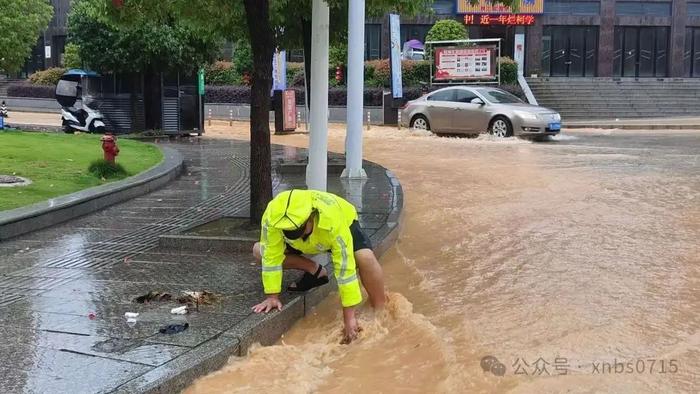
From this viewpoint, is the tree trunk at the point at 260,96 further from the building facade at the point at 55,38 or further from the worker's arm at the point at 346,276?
the building facade at the point at 55,38

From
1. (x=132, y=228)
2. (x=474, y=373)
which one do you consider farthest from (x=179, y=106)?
(x=474, y=373)

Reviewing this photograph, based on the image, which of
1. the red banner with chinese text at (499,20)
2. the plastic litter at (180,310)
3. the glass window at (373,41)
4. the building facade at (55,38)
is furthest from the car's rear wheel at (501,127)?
the building facade at (55,38)

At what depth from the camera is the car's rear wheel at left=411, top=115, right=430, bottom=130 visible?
21547 mm

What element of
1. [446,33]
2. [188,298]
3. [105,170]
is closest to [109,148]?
[105,170]

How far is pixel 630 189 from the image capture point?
35.9 feet

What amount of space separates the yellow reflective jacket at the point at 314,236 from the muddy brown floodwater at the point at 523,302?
15.3 inches

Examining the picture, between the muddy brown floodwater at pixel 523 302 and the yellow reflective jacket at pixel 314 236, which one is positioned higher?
the yellow reflective jacket at pixel 314 236

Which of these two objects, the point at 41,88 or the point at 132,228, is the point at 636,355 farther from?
the point at 41,88

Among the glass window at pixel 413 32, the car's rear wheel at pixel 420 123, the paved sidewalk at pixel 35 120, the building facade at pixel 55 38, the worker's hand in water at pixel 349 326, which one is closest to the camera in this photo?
the worker's hand in water at pixel 349 326

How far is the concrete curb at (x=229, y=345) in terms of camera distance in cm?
385

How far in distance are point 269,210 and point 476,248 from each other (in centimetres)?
330

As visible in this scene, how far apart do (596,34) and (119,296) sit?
37.6 metres

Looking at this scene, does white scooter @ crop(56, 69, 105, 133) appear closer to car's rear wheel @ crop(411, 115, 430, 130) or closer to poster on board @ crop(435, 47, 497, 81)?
car's rear wheel @ crop(411, 115, 430, 130)

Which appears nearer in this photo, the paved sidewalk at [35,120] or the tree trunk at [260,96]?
the tree trunk at [260,96]
